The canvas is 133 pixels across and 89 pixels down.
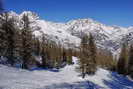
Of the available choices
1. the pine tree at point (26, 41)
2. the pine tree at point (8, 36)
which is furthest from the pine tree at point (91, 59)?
the pine tree at point (8, 36)

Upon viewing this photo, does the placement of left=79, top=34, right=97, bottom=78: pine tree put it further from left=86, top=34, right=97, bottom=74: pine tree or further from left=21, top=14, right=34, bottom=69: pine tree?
left=21, top=14, right=34, bottom=69: pine tree

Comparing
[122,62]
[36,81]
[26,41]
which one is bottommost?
[36,81]

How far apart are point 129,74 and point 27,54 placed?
45685mm

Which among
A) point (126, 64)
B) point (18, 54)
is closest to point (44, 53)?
point (126, 64)

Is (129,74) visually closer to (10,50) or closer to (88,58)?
(88,58)

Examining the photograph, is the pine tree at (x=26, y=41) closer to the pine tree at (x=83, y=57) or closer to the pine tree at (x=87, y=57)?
the pine tree at (x=83, y=57)

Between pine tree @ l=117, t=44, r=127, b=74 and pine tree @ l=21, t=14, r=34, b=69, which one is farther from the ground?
pine tree @ l=21, t=14, r=34, b=69

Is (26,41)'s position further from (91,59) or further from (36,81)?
(36,81)

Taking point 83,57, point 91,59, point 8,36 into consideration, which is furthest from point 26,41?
point 91,59

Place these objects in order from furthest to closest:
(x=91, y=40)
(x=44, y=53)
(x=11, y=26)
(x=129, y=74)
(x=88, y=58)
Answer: (x=44, y=53), (x=129, y=74), (x=91, y=40), (x=88, y=58), (x=11, y=26)

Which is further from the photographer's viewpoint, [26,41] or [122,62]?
[122,62]

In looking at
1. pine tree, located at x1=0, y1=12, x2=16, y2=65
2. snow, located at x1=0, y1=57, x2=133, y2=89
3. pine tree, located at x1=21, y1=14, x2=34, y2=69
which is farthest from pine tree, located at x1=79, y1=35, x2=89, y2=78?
pine tree, located at x1=0, y1=12, x2=16, y2=65

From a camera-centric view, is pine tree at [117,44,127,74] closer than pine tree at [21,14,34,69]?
No

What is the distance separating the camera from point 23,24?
168 ft
